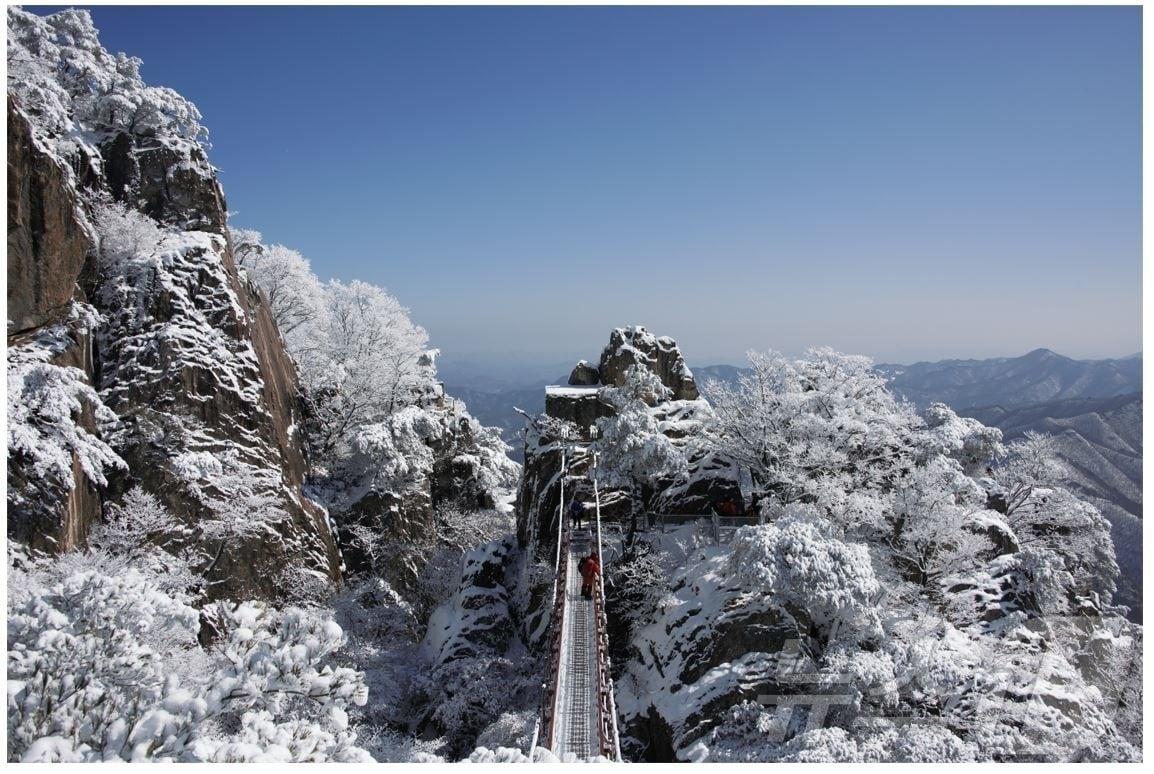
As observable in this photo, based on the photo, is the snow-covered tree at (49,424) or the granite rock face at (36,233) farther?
the granite rock face at (36,233)

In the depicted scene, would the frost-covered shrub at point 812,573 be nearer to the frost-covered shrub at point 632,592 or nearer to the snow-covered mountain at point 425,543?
the snow-covered mountain at point 425,543

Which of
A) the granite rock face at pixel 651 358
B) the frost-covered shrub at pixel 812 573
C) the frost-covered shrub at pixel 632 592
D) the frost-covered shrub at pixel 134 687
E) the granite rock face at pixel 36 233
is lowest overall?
the frost-covered shrub at pixel 632 592

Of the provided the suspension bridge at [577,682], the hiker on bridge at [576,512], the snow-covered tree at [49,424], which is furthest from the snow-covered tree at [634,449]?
the snow-covered tree at [49,424]

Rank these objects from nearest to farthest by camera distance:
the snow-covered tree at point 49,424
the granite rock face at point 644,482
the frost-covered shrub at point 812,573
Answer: the frost-covered shrub at point 812,573 < the snow-covered tree at point 49,424 < the granite rock face at point 644,482

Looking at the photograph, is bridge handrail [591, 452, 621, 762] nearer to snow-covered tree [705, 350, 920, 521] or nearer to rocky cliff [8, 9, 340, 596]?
snow-covered tree [705, 350, 920, 521]

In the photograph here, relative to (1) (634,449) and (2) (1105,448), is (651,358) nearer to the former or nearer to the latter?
(1) (634,449)

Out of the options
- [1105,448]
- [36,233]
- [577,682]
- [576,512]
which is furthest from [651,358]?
[1105,448]

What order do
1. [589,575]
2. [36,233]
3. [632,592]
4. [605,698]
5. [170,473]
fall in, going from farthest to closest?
1. [632,592]
2. [170,473]
3. [589,575]
4. [36,233]
5. [605,698]

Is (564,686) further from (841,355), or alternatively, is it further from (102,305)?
(102,305)

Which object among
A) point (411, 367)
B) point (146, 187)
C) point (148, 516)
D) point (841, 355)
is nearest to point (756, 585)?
point (841, 355)

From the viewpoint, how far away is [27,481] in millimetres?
17516

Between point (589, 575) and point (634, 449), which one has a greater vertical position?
point (634, 449)

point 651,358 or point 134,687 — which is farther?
point 651,358
